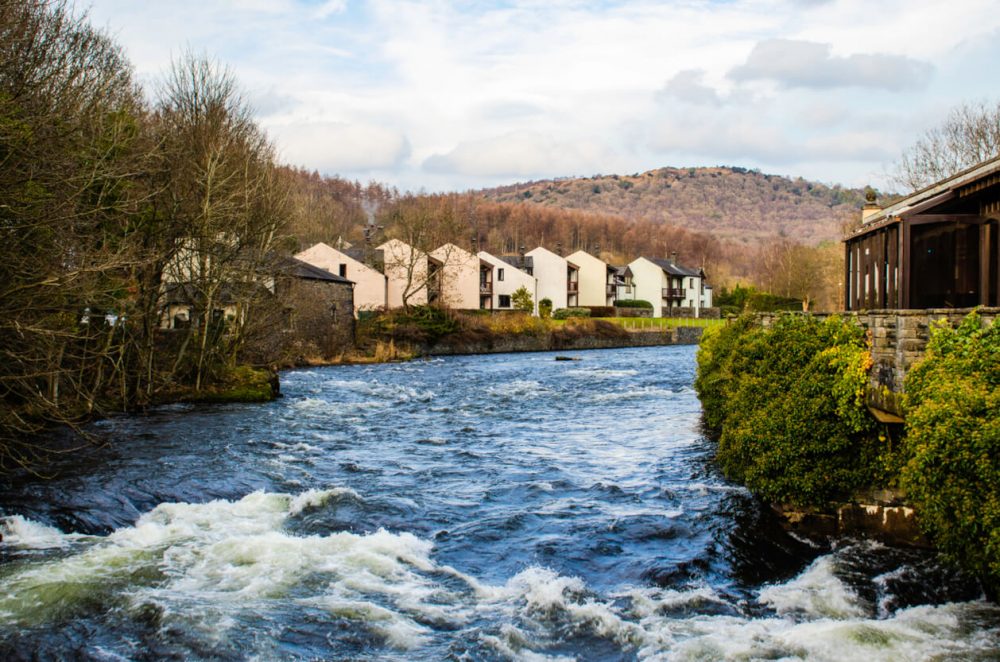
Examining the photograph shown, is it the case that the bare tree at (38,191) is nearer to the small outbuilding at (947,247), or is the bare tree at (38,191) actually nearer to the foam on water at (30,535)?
the foam on water at (30,535)

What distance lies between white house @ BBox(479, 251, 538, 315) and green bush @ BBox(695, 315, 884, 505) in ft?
215

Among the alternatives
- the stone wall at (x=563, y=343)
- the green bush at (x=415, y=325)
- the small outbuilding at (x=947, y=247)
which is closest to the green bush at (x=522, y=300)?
the stone wall at (x=563, y=343)

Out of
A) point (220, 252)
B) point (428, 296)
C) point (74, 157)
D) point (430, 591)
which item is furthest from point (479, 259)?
point (430, 591)

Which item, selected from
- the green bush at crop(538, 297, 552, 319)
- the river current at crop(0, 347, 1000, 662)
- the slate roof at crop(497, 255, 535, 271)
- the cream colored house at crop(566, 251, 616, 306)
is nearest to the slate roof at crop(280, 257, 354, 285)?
the green bush at crop(538, 297, 552, 319)

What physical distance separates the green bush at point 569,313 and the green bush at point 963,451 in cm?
6451

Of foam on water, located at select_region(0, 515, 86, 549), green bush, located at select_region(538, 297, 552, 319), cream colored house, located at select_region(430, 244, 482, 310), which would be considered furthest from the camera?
green bush, located at select_region(538, 297, 552, 319)

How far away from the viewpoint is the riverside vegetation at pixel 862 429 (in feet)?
23.3

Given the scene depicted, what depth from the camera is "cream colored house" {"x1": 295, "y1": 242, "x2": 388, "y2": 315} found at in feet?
197

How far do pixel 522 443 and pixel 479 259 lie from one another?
57.4m

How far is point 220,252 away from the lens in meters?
25.4

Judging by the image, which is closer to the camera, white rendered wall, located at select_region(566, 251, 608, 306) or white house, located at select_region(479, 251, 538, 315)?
white house, located at select_region(479, 251, 538, 315)

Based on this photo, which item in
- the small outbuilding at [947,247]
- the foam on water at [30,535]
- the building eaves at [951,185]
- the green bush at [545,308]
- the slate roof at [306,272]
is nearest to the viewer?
the foam on water at [30,535]

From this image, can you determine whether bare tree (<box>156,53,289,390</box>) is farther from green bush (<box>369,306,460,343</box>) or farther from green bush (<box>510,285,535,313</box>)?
green bush (<box>510,285,535,313</box>)

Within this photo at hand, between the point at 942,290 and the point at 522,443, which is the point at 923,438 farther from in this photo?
the point at 522,443
